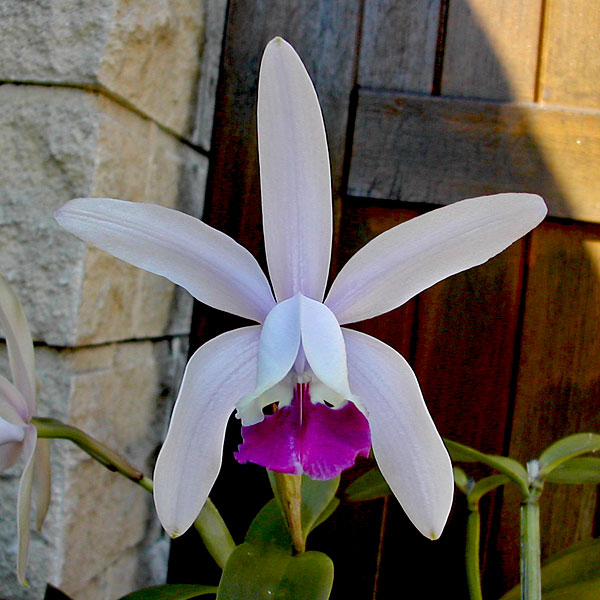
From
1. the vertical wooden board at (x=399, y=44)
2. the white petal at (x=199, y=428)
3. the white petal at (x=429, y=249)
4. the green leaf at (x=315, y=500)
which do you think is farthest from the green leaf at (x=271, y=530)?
the vertical wooden board at (x=399, y=44)

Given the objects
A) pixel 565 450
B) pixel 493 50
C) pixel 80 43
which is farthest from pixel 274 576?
pixel 493 50

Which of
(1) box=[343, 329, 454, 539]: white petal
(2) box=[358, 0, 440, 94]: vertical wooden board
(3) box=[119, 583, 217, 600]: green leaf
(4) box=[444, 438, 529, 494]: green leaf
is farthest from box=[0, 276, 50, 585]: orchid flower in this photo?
(2) box=[358, 0, 440, 94]: vertical wooden board

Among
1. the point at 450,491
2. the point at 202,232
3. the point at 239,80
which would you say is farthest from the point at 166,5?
the point at 450,491

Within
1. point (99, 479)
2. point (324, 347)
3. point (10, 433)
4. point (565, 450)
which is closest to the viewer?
point (324, 347)

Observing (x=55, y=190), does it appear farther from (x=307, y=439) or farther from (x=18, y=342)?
(x=307, y=439)

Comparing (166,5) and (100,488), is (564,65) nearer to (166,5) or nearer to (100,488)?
(166,5)

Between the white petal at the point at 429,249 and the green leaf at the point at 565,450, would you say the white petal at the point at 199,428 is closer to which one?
the white petal at the point at 429,249
